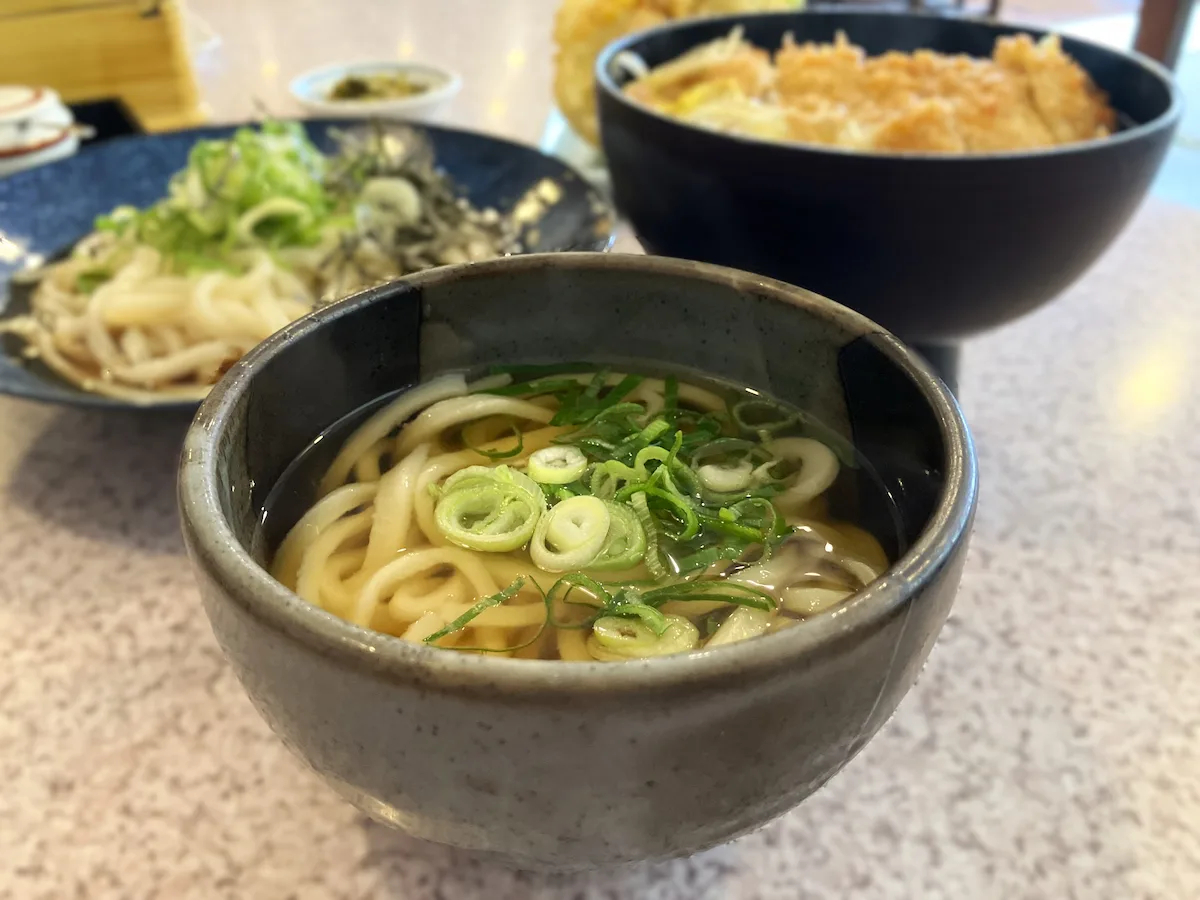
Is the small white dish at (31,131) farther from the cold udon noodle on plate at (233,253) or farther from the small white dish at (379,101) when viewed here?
the small white dish at (379,101)

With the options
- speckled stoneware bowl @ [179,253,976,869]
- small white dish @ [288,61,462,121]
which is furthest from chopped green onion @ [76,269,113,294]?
speckled stoneware bowl @ [179,253,976,869]

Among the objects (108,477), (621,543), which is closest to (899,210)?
(621,543)

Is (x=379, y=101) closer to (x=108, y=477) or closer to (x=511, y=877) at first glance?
(x=108, y=477)

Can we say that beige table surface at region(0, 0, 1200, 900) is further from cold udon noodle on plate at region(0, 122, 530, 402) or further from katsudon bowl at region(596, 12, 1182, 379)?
katsudon bowl at region(596, 12, 1182, 379)

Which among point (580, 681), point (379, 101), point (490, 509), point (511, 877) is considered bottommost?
point (511, 877)

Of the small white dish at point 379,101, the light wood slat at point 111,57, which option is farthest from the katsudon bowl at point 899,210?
the light wood slat at point 111,57

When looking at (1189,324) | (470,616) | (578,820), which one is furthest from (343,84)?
(578,820)

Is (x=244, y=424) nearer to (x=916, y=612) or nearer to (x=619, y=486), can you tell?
(x=619, y=486)
